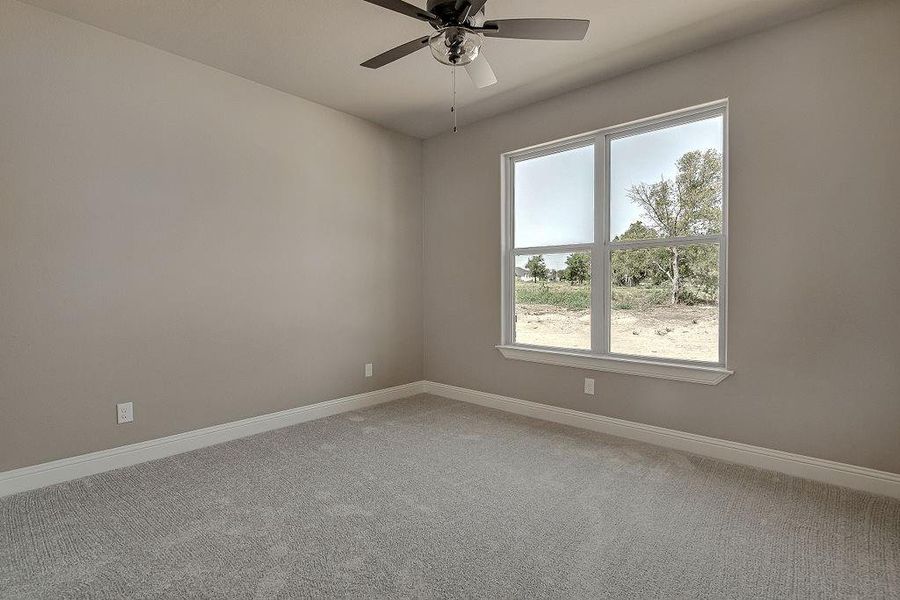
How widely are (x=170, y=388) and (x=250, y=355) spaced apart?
22.0 inches

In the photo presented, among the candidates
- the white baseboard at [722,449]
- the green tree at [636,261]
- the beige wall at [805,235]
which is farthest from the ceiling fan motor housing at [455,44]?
the white baseboard at [722,449]

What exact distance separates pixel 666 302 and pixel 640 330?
270mm

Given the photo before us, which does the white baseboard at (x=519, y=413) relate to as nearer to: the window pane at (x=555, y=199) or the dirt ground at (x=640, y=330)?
the dirt ground at (x=640, y=330)

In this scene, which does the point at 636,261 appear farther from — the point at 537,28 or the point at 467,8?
the point at 467,8

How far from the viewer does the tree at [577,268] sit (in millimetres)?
3529

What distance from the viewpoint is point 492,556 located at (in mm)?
1828

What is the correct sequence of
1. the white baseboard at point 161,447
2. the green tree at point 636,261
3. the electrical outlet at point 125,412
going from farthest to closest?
the green tree at point 636,261 → the electrical outlet at point 125,412 → the white baseboard at point 161,447

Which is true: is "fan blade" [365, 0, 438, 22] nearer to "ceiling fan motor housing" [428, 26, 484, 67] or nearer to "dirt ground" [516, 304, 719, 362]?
"ceiling fan motor housing" [428, 26, 484, 67]

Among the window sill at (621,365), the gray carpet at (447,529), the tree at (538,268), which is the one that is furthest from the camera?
the tree at (538,268)

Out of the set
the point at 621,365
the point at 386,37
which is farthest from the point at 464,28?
the point at 621,365

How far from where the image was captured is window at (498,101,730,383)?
2.93 m

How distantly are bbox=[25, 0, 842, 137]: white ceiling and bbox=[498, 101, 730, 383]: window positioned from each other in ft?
1.62

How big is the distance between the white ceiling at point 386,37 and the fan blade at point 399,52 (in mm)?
378

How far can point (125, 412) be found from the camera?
276 cm
